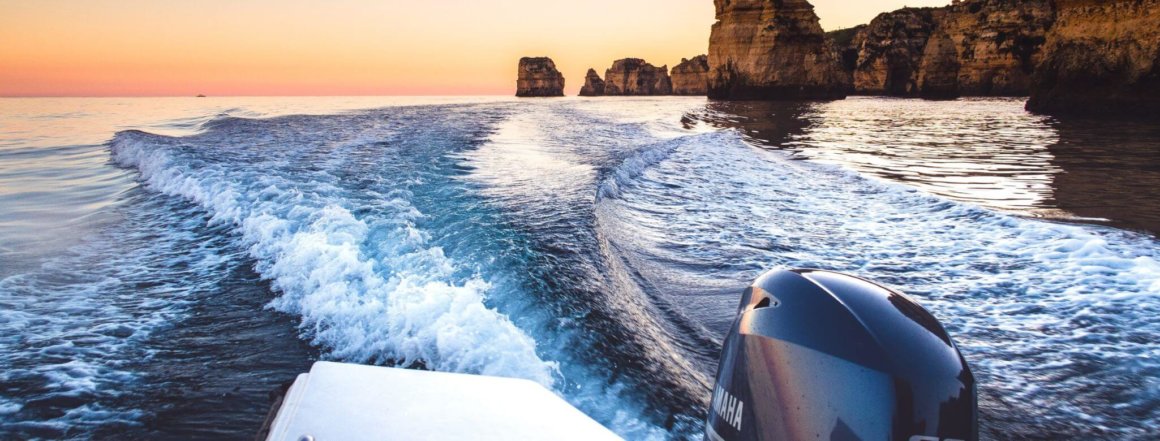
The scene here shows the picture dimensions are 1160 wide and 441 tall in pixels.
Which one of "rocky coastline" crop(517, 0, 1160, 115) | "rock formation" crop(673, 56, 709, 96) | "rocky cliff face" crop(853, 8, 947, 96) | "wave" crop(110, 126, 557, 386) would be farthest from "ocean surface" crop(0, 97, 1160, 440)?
"rock formation" crop(673, 56, 709, 96)

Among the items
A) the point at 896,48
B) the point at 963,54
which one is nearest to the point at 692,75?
the point at 896,48

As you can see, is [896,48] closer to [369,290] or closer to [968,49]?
[968,49]

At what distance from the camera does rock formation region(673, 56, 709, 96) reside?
103 metres

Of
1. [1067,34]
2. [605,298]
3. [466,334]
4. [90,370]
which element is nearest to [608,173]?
[605,298]

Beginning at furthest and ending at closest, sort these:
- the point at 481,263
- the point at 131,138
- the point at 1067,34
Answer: the point at 1067,34
the point at 131,138
the point at 481,263

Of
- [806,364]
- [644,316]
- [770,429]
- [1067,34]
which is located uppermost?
[1067,34]

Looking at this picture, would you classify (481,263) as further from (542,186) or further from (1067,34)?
(1067,34)

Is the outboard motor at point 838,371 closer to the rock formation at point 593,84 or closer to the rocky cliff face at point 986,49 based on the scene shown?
the rocky cliff face at point 986,49

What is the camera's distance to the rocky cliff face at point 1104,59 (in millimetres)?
16016

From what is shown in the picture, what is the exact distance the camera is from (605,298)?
10.1 ft

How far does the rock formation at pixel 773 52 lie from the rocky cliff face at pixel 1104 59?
27.0 meters

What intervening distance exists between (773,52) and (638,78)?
7383cm

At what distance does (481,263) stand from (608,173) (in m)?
3.84

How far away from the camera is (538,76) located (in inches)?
3979
